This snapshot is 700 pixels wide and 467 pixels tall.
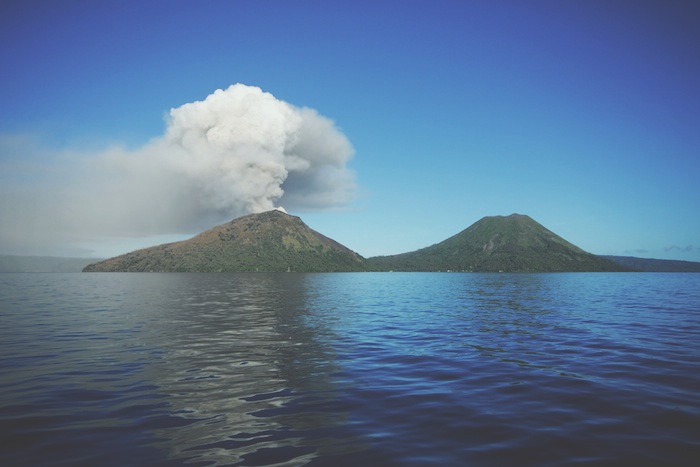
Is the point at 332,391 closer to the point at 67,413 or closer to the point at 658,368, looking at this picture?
the point at 67,413

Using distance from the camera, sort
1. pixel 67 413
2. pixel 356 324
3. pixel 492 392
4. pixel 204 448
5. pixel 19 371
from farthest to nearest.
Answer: pixel 356 324, pixel 19 371, pixel 492 392, pixel 67 413, pixel 204 448

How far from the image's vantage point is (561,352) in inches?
984

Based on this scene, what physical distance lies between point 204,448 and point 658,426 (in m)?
13.9

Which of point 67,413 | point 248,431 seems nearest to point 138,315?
point 67,413

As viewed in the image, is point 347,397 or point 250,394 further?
point 250,394

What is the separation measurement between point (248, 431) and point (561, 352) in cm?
2100

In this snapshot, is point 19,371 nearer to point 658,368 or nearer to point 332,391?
point 332,391

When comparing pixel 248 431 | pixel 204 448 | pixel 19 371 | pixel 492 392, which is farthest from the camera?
pixel 19 371

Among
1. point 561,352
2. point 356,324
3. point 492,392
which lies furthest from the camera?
point 356,324

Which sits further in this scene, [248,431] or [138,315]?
[138,315]

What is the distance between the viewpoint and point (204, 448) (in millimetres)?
10719

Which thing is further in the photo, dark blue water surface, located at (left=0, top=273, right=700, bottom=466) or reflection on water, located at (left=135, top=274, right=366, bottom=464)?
reflection on water, located at (left=135, top=274, right=366, bottom=464)

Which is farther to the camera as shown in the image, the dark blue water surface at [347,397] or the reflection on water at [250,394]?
the reflection on water at [250,394]

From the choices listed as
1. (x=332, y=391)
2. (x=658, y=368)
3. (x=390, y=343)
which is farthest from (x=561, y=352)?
(x=332, y=391)
